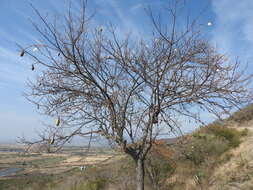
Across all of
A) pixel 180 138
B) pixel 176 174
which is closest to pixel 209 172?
pixel 176 174

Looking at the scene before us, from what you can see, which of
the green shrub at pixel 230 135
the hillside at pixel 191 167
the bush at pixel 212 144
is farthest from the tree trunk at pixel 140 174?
the green shrub at pixel 230 135

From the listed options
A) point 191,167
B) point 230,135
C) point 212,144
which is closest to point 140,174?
point 191,167

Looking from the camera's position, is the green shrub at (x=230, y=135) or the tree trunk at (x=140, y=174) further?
the green shrub at (x=230, y=135)

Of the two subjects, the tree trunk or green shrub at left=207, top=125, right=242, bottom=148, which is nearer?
the tree trunk

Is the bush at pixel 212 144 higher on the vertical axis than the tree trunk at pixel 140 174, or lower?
higher

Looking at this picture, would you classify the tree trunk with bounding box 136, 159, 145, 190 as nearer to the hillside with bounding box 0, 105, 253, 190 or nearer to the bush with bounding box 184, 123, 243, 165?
the hillside with bounding box 0, 105, 253, 190

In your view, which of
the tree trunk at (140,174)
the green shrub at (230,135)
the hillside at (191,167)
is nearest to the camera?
the tree trunk at (140,174)

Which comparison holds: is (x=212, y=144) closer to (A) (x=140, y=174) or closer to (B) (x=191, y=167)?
(B) (x=191, y=167)

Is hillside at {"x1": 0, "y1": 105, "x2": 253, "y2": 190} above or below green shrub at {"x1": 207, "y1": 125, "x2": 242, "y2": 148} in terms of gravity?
below

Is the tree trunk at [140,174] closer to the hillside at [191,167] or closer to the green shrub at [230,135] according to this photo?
the hillside at [191,167]

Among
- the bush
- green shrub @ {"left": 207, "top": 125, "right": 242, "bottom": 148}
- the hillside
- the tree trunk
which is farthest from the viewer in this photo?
green shrub @ {"left": 207, "top": 125, "right": 242, "bottom": 148}

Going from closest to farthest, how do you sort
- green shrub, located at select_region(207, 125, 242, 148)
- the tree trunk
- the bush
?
the tree trunk
the bush
green shrub, located at select_region(207, 125, 242, 148)

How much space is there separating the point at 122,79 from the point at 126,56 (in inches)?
22.7

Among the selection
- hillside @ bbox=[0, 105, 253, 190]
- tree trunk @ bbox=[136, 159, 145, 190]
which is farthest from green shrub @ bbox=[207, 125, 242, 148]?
tree trunk @ bbox=[136, 159, 145, 190]
